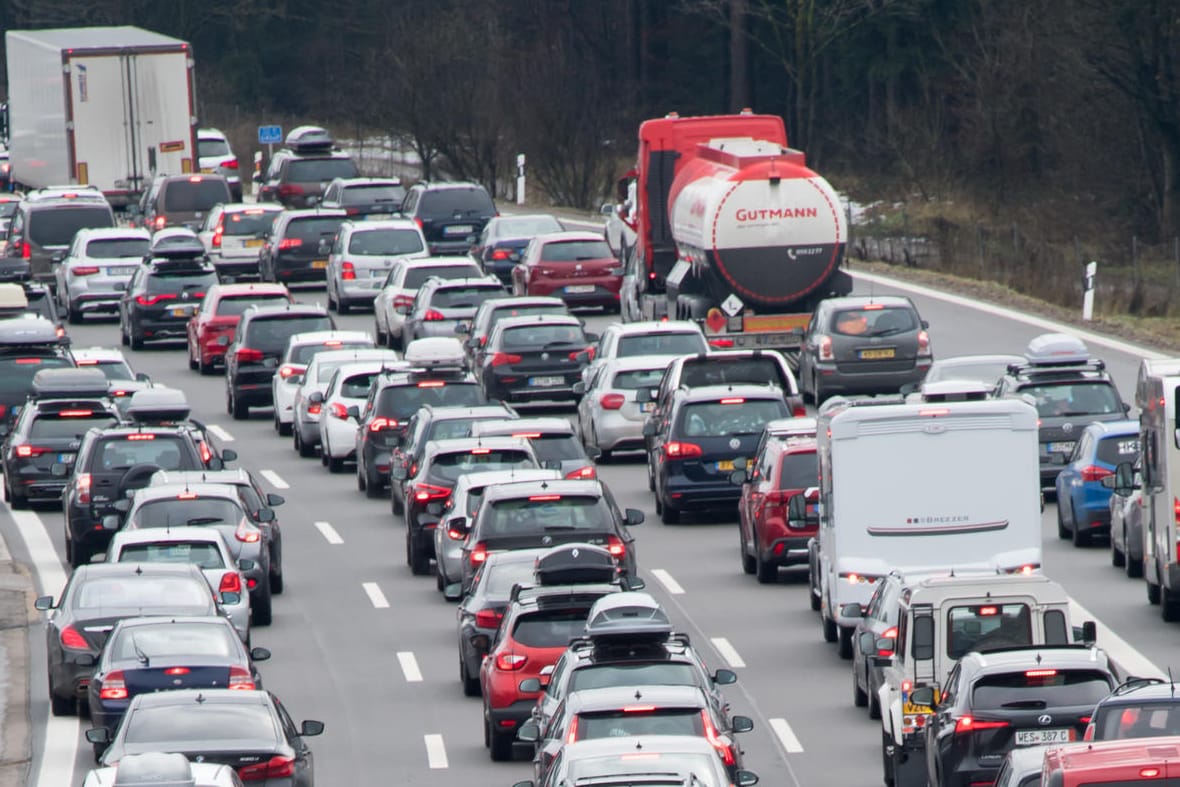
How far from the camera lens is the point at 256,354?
1764 inches

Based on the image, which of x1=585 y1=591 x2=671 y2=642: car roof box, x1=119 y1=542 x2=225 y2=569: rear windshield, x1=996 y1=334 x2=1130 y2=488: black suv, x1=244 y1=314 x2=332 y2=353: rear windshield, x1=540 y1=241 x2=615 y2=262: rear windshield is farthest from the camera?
x1=540 y1=241 x2=615 y2=262: rear windshield

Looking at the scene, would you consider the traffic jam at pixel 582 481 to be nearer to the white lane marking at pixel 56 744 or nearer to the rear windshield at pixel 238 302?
the rear windshield at pixel 238 302

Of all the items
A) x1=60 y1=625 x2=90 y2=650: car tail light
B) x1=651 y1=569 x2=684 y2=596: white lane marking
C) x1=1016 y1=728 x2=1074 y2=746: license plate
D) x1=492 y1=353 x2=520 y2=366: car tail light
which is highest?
x1=1016 y1=728 x2=1074 y2=746: license plate

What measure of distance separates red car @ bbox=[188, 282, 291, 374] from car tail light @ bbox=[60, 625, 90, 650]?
24.1m

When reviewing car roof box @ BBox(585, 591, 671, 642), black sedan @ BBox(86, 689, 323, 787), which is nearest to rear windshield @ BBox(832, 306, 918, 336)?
car roof box @ BBox(585, 591, 671, 642)

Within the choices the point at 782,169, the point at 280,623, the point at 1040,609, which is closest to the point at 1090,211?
the point at 782,169

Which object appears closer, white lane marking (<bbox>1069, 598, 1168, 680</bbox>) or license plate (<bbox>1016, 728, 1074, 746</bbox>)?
license plate (<bbox>1016, 728, 1074, 746</bbox>)

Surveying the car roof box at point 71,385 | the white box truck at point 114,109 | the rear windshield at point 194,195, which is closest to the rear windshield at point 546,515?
the car roof box at point 71,385

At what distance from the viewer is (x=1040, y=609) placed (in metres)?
21.0

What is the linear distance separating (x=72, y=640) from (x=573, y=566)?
408 cm

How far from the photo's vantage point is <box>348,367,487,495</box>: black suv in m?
37.3

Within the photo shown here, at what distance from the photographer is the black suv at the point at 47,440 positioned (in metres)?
36.9

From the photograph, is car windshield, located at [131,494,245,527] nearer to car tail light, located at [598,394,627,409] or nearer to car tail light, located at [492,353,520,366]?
car tail light, located at [598,394,627,409]

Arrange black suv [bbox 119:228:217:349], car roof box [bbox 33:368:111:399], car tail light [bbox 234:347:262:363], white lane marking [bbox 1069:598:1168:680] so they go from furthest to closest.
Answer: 1. black suv [bbox 119:228:217:349]
2. car tail light [bbox 234:347:262:363]
3. car roof box [bbox 33:368:111:399]
4. white lane marking [bbox 1069:598:1168:680]
